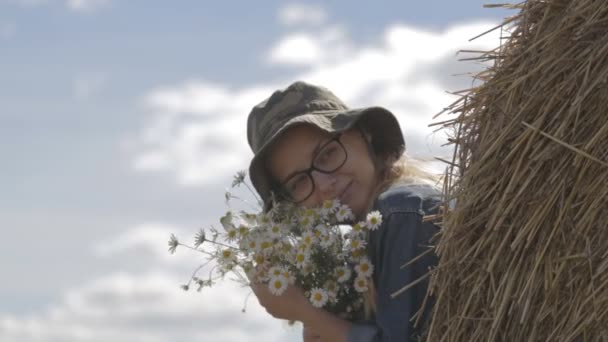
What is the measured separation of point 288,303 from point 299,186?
59 cm

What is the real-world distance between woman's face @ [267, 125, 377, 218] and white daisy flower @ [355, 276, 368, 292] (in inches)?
15.2

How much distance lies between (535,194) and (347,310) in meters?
0.98

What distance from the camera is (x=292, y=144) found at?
173 inches

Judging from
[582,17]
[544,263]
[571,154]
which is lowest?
[544,263]

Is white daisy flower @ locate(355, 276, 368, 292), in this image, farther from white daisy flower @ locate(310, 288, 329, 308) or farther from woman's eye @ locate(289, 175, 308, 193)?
woman's eye @ locate(289, 175, 308, 193)

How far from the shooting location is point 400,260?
12.1 ft

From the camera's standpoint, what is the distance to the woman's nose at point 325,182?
166 inches

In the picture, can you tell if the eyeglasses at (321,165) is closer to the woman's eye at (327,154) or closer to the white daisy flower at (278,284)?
the woman's eye at (327,154)

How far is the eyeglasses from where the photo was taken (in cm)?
428

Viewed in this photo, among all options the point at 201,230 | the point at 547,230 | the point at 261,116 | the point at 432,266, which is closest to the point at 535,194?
the point at 547,230

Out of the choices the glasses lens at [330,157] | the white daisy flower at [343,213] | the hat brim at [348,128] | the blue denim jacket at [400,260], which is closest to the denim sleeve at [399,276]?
the blue denim jacket at [400,260]

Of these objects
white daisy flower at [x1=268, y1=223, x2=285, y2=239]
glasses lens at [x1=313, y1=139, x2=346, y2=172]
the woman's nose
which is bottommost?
white daisy flower at [x1=268, y1=223, x2=285, y2=239]

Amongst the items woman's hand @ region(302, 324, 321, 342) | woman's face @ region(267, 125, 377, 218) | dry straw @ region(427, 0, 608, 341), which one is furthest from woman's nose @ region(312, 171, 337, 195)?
dry straw @ region(427, 0, 608, 341)

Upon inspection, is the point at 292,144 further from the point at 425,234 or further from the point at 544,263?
the point at 544,263
